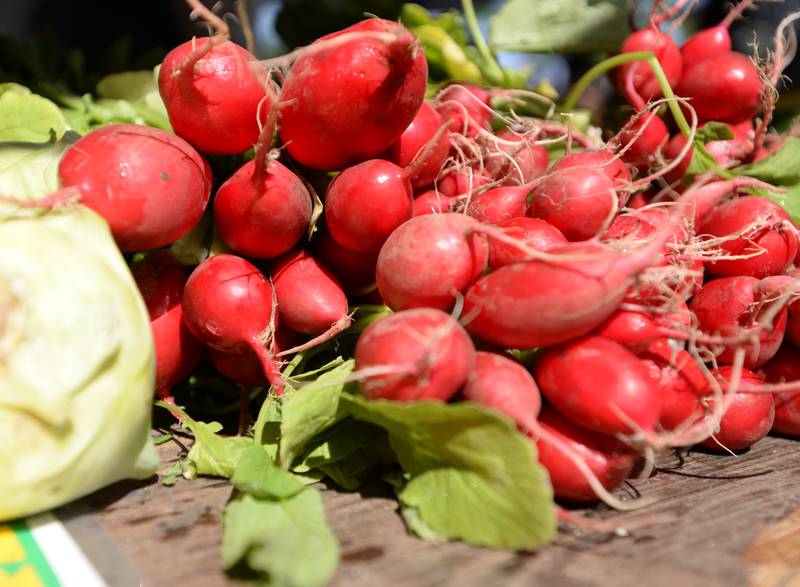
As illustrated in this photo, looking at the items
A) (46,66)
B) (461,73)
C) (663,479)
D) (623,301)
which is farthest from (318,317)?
Answer: (46,66)

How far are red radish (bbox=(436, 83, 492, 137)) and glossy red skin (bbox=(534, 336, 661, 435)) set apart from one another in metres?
0.43

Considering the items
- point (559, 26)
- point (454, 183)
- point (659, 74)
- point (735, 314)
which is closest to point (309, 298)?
point (454, 183)

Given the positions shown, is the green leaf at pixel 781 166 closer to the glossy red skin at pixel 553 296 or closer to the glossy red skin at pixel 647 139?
the glossy red skin at pixel 647 139

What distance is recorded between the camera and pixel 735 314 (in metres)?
0.97

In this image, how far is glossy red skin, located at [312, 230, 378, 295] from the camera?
0.99 m

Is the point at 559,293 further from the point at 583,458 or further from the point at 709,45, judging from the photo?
the point at 709,45

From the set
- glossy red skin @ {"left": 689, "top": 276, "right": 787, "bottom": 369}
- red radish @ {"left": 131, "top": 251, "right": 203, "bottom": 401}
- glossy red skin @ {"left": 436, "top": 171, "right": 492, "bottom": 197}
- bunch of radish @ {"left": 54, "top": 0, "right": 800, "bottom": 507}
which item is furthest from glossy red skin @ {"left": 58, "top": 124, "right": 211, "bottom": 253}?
glossy red skin @ {"left": 689, "top": 276, "right": 787, "bottom": 369}

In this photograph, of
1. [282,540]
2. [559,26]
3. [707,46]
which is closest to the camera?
[282,540]

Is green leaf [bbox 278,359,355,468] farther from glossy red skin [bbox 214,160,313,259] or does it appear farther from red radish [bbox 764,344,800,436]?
red radish [bbox 764,344,800,436]

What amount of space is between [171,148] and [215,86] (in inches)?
3.9

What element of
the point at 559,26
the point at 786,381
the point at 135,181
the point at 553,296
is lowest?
the point at 786,381

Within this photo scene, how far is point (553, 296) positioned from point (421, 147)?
36 centimetres

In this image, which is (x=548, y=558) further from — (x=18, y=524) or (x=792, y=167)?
(x=792, y=167)

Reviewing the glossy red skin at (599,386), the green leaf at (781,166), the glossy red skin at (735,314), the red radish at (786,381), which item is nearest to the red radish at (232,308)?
the glossy red skin at (599,386)
